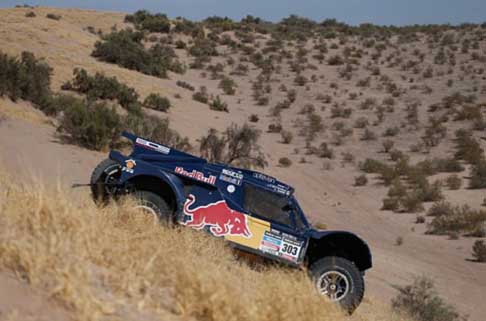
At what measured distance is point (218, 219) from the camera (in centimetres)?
916

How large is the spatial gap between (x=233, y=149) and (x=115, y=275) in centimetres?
1739

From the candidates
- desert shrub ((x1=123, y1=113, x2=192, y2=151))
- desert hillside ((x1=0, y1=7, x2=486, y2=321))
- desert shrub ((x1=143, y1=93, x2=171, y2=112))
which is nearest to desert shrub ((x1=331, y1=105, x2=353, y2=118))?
desert hillside ((x1=0, y1=7, x2=486, y2=321))

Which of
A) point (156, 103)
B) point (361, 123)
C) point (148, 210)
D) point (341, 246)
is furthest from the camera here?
point (361, 123)

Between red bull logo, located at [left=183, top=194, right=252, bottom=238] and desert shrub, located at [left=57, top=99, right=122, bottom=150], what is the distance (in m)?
9.20

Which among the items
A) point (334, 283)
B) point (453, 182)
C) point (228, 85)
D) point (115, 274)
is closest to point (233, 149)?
point (453, 182)

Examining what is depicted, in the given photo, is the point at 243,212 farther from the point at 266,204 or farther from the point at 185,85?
the point at 185,85

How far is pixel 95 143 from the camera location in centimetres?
1794

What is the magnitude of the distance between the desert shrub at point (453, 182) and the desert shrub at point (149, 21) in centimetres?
3332

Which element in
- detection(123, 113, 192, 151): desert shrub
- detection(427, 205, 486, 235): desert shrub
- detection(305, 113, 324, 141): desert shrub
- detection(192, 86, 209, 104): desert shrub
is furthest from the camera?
detection(192, 86, 209, 104): desert shrub

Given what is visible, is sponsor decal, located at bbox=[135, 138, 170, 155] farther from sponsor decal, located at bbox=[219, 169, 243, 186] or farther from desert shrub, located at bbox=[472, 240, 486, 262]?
desert shrub, located at bbox=[472, 240, 486, 262]

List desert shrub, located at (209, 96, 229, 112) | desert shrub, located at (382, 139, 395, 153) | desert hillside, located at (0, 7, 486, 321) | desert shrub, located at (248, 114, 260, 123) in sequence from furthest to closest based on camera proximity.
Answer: desert shrub, located at (209, 96, 229, 112), desert shrub, located at (248, 114, 260, 123), desert shrub, located at (382, 139, 395, 153), desert hillside, located at (0, 7, 486, 321)

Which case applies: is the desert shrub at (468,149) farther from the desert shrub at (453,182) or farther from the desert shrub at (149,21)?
the desert shrub at (149,21)

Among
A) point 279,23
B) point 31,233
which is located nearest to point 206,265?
point 31,233

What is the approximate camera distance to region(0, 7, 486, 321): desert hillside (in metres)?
16.6
